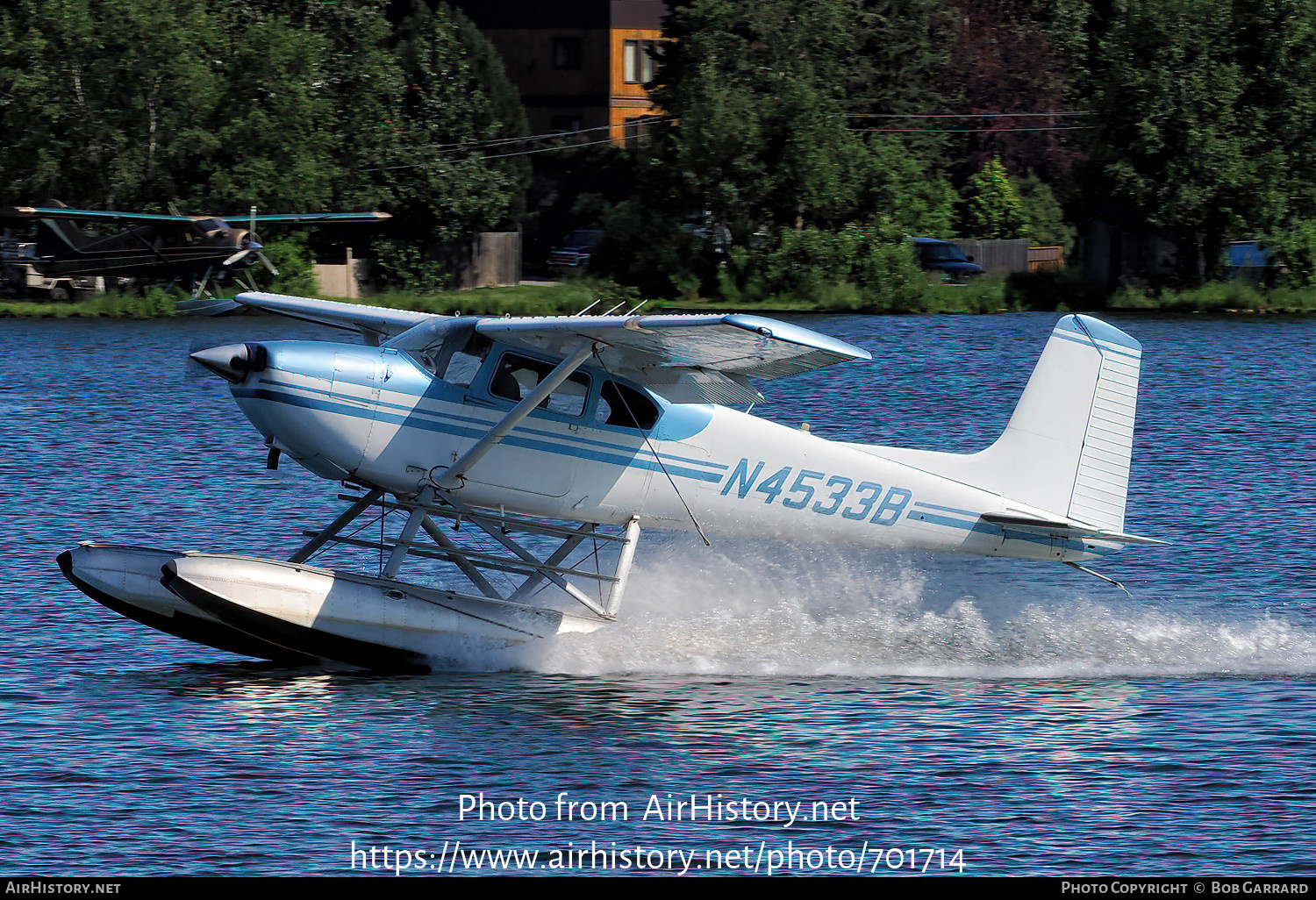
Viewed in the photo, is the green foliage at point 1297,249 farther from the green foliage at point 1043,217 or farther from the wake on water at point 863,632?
the wake on water at point 863,632

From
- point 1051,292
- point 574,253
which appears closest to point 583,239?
point 574,253

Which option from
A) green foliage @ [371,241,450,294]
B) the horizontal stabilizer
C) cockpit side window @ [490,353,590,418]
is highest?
cockpit side window @ [490,353,590,418]

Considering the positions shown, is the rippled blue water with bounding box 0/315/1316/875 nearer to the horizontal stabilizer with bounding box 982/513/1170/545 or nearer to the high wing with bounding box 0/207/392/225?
the horizontal stabilizer with bounding box 982/513/1170/545

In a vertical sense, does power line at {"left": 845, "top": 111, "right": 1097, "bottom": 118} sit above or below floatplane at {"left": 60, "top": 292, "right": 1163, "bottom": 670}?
above

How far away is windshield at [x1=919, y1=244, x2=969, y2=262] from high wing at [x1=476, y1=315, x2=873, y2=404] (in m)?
36.7

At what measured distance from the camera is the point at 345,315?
13430mm

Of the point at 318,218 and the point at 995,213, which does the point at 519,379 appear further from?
the point at 995,213

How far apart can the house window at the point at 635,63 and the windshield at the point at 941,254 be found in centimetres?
2468

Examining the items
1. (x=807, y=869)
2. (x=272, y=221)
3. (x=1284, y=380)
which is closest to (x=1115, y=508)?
(x=807, y=869)

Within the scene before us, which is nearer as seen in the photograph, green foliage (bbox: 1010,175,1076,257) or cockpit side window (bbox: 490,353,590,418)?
cockpit side window (bbox: 490,353,590,418)

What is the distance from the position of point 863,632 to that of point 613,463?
261 cm

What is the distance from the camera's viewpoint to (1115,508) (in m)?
12.9

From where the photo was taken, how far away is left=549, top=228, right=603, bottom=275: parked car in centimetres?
5241

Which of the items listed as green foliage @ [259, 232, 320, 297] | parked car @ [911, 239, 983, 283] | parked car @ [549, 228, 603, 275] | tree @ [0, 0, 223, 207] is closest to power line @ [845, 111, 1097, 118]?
parked car @ [911, 239, 983, 283]
